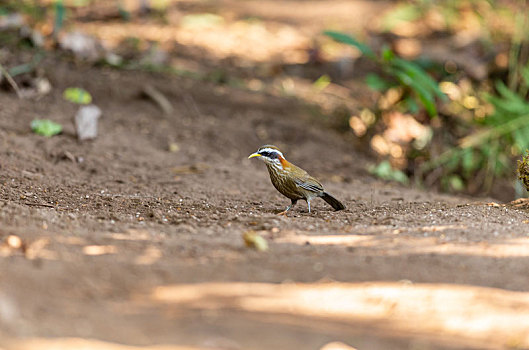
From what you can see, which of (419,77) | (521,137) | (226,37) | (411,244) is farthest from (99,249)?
(226,37)

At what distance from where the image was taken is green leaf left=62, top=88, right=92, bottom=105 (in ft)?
24.4

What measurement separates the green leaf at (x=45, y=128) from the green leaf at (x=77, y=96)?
96cm

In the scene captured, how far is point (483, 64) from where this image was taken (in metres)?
10.1

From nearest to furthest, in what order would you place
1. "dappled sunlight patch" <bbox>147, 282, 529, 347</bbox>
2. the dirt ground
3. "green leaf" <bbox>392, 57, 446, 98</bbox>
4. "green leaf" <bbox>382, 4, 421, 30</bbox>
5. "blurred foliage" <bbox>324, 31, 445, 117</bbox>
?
the dirt ground, "dappled sunlight patch" <bbox>147, 282, 529, 347</bbox>, "green leaf" <bbox>392, 57, 446, 98</bbox>, "blurred foliage" <bbox>324, 31, 445, 117</bbox>, "green leaf" <bbox>382, 4, 421, 30</bbox>

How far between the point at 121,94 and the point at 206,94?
123 cm

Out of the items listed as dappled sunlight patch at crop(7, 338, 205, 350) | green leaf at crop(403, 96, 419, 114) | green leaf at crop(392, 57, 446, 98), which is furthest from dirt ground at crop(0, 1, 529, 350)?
green leaf at crop(403, 96, 419, 114)

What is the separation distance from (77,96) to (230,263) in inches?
198

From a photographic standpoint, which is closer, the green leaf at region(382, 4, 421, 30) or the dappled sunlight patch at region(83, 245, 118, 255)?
the dappled sunlight patch at region(83, 245, 118, 255)

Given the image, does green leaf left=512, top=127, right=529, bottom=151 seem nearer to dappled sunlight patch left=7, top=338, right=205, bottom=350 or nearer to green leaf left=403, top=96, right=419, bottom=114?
green leaf left=403, top=96, right=419, bottom=114

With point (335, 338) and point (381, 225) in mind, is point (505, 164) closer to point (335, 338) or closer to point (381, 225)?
point (381, 225)

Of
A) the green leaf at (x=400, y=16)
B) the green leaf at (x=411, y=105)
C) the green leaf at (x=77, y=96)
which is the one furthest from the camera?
the green leaf at (x=400, y=16)

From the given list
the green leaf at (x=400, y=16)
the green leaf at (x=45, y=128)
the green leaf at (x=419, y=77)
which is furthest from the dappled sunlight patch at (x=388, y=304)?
the green leaf at (x=400, y=16)

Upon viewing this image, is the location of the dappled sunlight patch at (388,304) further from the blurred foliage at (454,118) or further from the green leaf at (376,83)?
the green leaf at (376,83)

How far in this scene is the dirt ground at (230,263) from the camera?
8.36 ft
